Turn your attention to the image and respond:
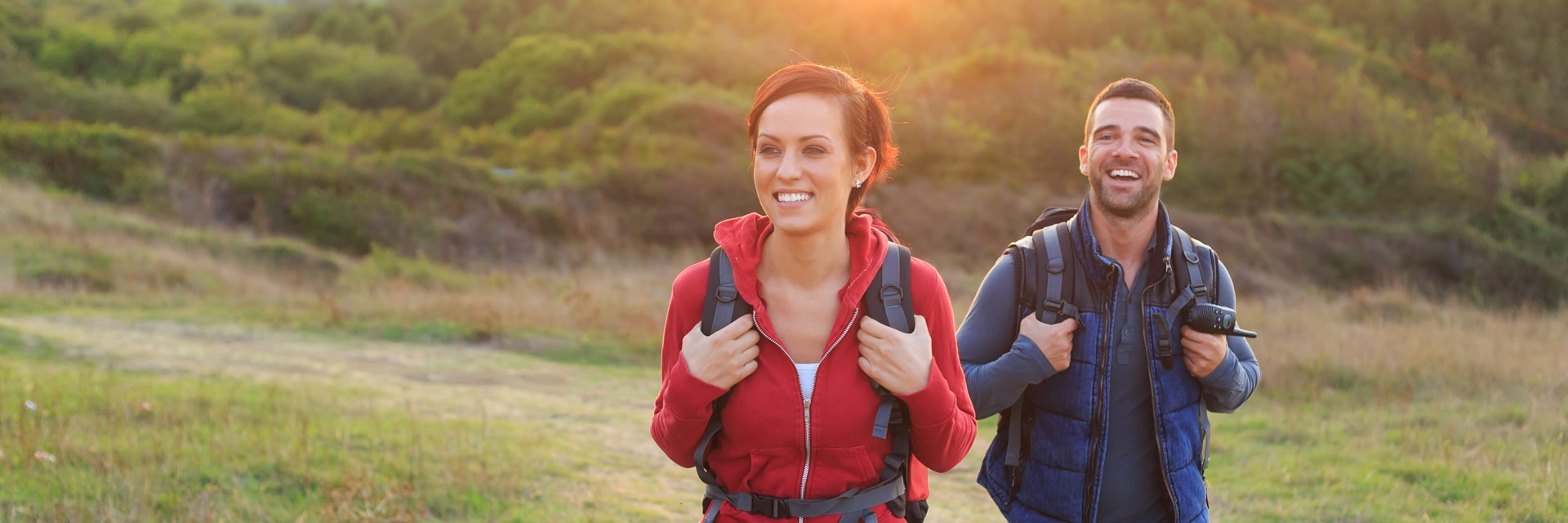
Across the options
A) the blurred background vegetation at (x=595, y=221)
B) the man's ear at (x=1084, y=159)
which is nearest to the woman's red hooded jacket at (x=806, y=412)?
the blurred background vegetation at (x=595, y=221)

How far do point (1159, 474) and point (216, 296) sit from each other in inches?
645

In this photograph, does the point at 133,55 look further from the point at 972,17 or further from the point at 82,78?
the point at 972,17

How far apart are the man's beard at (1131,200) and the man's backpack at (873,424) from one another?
3.46ft

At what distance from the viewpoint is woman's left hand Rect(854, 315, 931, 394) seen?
2115 mm

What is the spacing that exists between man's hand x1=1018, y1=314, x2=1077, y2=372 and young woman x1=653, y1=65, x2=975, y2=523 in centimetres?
64

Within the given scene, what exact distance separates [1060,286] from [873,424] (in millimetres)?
1031

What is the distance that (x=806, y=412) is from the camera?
7.27 ft

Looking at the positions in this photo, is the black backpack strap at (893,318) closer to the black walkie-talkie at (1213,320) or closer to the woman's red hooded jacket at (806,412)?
the woman's red hooded jacket at (806,412)

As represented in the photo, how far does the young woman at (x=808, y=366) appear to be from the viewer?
2.17 m

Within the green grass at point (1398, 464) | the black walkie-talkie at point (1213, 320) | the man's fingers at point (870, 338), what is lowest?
the green grass at point (1398, 464)

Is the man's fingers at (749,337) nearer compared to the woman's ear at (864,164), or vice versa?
the man's fingers at (749,337)

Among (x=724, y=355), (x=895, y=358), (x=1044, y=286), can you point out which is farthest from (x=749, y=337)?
(x=1044, y=286)

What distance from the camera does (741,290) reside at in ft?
7.39

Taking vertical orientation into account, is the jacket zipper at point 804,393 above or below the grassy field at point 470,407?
above
